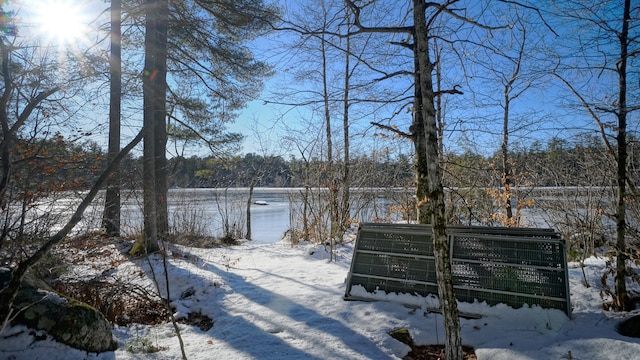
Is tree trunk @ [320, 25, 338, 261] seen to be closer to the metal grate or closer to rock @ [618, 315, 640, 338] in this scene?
the metal grate

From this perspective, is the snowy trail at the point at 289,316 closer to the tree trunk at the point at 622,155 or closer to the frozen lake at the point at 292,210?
the frozen lake at the point at 292,210

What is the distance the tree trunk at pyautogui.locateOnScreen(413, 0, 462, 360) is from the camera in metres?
2.68

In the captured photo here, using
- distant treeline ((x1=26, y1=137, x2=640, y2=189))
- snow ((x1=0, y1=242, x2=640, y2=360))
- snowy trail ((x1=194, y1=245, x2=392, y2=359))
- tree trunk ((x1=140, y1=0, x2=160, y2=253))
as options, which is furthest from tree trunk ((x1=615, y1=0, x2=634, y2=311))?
tree trunk ((x1=140, y1=0, x2=160, y2=253))

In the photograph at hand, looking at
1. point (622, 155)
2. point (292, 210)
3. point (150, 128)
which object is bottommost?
point (292, 210)

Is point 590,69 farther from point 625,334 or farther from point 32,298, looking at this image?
point 32,298

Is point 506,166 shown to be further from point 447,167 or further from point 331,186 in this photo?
point 331,186

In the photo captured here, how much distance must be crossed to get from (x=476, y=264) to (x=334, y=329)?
71.9 inches

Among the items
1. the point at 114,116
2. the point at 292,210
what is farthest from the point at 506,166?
the point at 114,116

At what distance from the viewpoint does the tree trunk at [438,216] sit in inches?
106

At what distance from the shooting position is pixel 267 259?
755 centimetres

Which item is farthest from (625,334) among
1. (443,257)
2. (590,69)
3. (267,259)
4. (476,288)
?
(267,259)

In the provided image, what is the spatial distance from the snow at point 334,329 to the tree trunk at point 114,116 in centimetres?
433

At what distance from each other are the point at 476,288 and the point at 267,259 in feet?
15.1

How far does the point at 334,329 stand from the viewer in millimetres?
3842
